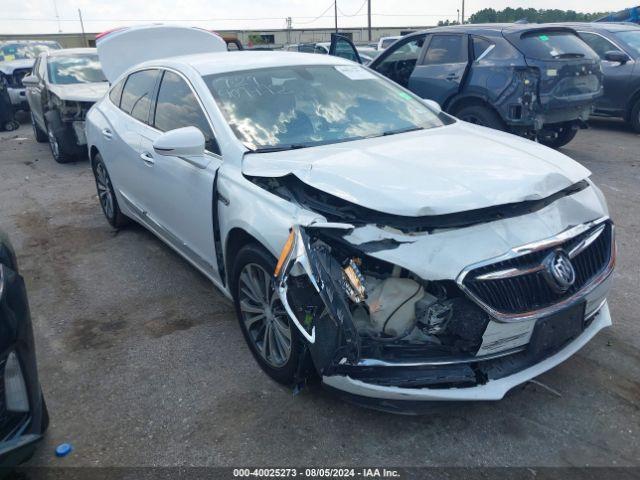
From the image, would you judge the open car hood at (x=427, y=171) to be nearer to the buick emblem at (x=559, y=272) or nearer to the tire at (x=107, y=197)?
the buick emblem at (x=559, y=272)

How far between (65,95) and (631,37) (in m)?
9.15

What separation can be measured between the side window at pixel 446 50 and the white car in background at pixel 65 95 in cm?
480

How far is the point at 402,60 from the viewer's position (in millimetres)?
8305

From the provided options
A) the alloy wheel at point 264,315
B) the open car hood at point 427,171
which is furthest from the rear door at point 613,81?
the alloy wheel at point 264,315

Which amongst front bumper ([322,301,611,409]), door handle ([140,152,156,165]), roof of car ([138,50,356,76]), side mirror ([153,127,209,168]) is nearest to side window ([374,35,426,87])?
roof of car ([138,50,356,76])

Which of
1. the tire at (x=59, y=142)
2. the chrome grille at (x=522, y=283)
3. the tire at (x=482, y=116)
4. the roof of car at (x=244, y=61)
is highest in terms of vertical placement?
the roof of car at (x=244, y=61)

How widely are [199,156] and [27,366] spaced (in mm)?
1573

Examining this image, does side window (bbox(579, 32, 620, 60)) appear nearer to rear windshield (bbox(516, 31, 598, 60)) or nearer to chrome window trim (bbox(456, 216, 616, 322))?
rear windshield (bbox(516, 31, 598, 60))

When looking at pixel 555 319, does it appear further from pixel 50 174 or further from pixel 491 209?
pixel 50 174

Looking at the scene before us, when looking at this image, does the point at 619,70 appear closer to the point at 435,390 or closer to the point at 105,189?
the point at 105,189

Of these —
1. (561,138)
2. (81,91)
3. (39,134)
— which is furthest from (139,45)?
(561,138)

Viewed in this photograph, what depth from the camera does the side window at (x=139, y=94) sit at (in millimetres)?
4363

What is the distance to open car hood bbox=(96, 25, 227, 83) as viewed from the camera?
6289mm

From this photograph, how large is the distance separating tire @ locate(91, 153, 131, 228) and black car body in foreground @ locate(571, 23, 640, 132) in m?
7.55
